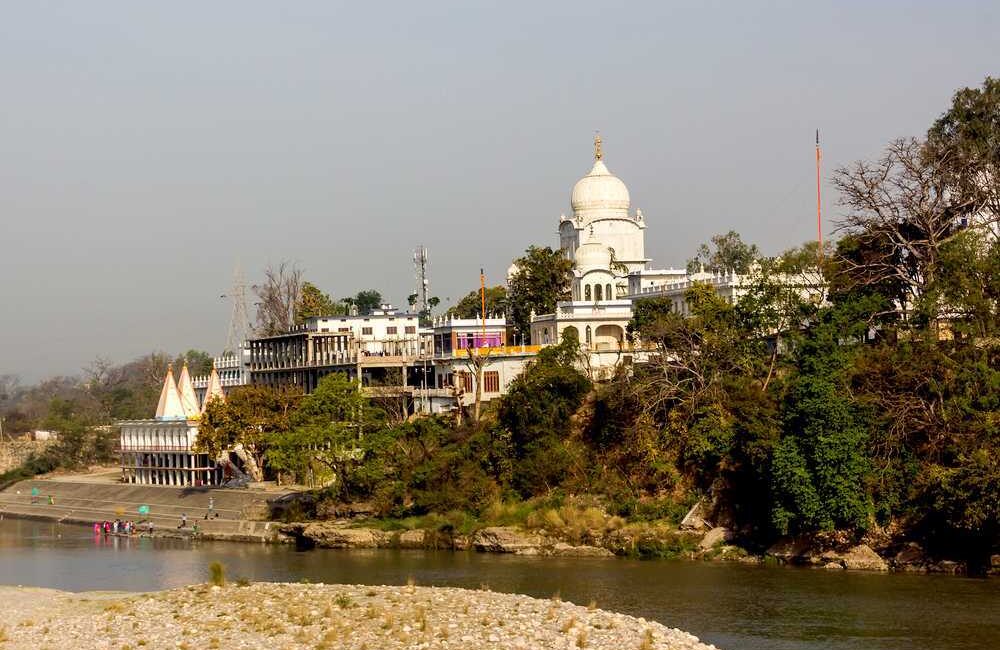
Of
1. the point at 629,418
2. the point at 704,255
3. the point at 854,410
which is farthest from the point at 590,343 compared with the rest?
the point at 704,255

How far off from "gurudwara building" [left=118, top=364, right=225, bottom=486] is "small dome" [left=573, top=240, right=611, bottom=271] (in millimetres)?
17680

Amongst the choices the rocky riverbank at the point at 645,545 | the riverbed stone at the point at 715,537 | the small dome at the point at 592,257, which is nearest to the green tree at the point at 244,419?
the rocky riverbank at the point at 645,545

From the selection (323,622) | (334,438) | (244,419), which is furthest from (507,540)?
(323,622)

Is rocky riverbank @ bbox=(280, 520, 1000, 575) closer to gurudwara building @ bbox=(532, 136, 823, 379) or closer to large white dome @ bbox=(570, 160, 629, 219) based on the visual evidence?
gurudwara building @ bbox=(532, 136, 823, 379)

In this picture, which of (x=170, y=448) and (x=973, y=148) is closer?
(x=973, y=148)

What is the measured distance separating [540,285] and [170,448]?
19.3m

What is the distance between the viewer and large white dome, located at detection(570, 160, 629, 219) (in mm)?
78062

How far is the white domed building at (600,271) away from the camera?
6706cm

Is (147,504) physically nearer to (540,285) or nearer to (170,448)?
(170,448)

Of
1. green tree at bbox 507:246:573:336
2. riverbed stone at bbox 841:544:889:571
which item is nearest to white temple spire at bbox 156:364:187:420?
green tree at bbox 507:246:573:336

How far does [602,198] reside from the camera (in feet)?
256

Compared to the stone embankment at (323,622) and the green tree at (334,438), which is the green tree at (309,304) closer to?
the green tree at (334,438)

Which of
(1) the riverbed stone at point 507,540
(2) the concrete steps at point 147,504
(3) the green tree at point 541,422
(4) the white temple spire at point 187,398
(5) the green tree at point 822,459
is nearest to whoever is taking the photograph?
(5) the green tree at point 822,459

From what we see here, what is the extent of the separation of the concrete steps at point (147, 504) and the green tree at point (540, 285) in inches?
677
